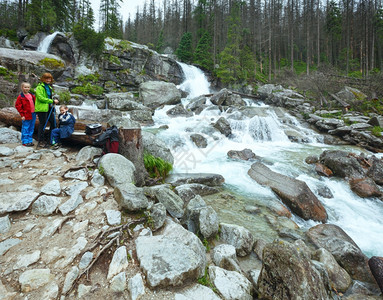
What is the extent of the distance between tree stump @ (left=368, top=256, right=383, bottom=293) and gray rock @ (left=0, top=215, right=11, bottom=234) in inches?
234

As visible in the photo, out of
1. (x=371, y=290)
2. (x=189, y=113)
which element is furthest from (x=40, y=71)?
(x=371, y=290)

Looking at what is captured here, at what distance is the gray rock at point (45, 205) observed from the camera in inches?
114

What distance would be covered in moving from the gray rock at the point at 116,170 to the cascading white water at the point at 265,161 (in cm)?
261

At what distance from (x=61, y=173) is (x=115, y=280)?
296 cm

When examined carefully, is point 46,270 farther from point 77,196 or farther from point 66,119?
point 66,119

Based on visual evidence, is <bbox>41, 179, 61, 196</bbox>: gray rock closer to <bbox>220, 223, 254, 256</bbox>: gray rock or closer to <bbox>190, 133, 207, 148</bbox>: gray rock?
<bbox>220, 223, 254, 256</bbox>: gray rock

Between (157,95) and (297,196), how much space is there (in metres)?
16.3

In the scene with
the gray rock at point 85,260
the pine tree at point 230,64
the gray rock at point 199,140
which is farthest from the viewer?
the pine tree at point 230,64

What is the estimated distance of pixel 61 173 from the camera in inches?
159

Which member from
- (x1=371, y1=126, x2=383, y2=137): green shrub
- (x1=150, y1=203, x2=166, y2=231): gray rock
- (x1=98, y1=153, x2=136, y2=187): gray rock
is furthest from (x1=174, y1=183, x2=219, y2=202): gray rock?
(x1=371, y1=126, x2=383, y2=137): green shrub

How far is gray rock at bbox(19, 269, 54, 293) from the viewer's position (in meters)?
1.88

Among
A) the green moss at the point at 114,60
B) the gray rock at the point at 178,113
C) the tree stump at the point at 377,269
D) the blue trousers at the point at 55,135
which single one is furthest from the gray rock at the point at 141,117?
the green moss at the point at 114,60

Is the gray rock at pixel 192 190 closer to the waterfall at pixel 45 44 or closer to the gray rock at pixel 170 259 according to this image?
the gray rock at pixel 170 259

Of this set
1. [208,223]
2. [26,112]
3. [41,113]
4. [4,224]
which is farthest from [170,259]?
[26,112]
